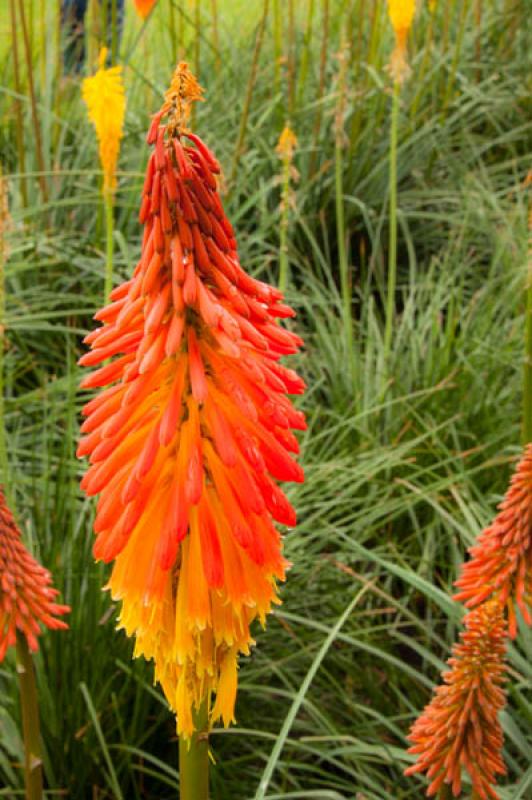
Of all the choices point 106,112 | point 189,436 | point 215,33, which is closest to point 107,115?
point 106,112

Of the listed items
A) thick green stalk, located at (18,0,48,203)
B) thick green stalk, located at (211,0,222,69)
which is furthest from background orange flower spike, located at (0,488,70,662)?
thick green stalk, located at (211,0,222,69)

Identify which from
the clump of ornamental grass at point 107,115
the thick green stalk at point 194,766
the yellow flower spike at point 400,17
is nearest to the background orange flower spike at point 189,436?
the thick green stalk at point 194,766

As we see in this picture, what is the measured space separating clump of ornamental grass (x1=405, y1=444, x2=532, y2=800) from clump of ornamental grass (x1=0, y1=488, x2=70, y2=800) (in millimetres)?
684

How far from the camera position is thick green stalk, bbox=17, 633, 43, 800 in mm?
1944

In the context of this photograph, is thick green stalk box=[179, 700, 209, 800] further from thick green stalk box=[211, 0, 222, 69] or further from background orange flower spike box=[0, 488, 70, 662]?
thick green stalk box=[211, 0, 222, 69]

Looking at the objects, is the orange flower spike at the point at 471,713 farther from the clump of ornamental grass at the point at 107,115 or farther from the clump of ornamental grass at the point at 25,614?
the clump of ornamental grass at the point at 107,115

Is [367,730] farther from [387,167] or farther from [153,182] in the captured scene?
[387,167]

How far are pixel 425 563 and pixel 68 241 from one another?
2.48 metres

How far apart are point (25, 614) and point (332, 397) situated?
8.41ft

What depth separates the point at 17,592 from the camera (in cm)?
207

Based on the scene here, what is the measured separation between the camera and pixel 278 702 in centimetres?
319

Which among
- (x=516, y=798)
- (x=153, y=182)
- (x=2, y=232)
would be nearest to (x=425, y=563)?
(x=516, y=798)

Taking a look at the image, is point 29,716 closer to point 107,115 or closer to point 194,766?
point 194,766

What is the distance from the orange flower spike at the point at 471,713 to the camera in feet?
6.59
